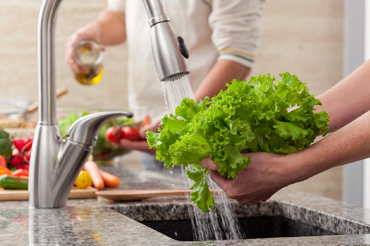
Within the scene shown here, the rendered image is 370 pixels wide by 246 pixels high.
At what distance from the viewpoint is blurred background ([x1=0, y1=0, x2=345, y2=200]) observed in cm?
366

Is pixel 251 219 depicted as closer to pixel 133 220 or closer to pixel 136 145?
pixel 133 220

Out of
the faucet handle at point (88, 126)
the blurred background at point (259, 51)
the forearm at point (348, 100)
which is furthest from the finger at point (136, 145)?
the blurred background at point (259, 51)

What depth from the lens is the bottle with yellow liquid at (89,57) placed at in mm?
2164

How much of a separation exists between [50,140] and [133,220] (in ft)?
1.04

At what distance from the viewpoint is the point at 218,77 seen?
198 cm

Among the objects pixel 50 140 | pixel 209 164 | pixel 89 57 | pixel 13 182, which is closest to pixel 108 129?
pixel 89 57

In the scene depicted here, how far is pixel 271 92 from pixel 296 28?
342 centimetres

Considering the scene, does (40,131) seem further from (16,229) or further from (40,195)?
(16,229)

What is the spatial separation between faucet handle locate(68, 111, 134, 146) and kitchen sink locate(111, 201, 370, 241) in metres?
0.19

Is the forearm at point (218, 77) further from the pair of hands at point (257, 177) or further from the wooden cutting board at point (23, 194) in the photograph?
the pair of hands at point (257, 177)

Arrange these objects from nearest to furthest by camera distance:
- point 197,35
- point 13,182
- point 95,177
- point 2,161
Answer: point 13,182 < point 95,177 < point 2,161 < point 197,35

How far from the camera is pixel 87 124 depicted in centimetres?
113

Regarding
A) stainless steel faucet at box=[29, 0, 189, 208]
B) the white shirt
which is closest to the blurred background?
the white shirt

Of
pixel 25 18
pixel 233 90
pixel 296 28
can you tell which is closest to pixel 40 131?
pixel 233 90
